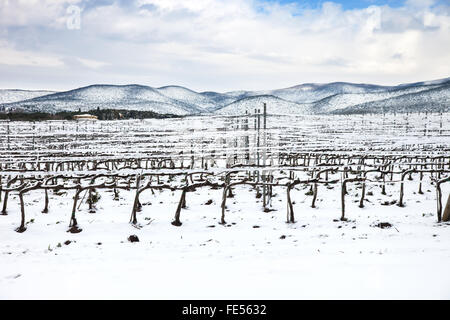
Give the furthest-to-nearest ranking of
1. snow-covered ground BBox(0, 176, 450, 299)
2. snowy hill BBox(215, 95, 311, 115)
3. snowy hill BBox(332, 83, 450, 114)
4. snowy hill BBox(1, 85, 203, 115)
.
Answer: snowy hill BBox(1, 85, 203, 115) → snowy hill BBox(215, 95, 311, 115) → snowy hill BBox(332, 83, 450, 114) → snow-covered ground BBox(0, 176, 450, 299)

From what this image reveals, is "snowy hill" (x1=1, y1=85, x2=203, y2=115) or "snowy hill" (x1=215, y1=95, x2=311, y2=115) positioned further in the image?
"snowy hill" (x1=1, y1=85, x2=203, y2=115)

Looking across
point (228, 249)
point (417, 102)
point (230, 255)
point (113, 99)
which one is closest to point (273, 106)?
point (417, 102)

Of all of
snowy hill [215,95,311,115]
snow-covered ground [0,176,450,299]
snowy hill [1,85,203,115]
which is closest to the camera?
snow-covered ground [0,176,450,299]

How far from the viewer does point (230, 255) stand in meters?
5.24

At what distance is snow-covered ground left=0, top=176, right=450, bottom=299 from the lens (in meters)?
3.93

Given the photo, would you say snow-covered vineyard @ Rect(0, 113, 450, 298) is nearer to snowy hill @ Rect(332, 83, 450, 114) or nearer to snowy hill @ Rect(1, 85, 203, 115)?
snowy hill @ Rect(332, 83, 450, 114)

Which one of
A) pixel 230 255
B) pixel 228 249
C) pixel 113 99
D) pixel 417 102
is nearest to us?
pixel 230 255

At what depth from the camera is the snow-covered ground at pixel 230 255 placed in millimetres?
3934

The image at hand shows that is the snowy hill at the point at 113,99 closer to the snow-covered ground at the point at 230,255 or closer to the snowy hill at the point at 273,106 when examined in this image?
the snowy hill at the point at 273,106

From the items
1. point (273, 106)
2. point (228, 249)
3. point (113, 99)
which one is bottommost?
point (228, 249)

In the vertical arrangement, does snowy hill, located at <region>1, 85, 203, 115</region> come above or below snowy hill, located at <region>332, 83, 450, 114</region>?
above

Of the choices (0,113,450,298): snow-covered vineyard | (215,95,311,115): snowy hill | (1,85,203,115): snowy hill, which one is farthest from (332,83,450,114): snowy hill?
(1,85,203,115): snowy hill

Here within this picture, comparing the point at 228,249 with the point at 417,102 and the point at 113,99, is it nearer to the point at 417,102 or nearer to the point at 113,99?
the point at 417,102
